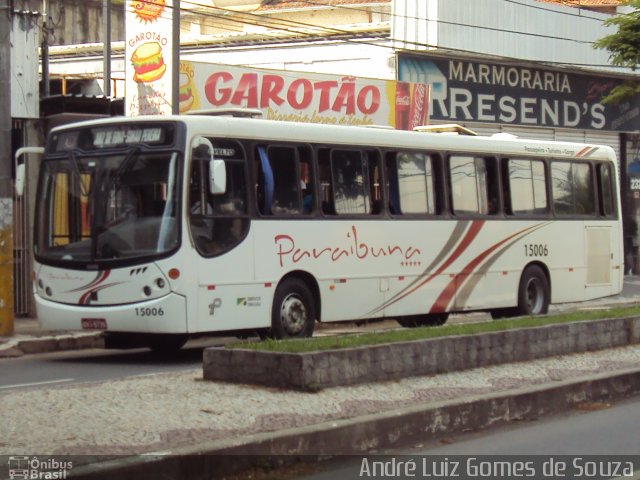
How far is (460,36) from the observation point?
1233 inches

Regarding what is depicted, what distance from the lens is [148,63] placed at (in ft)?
79.3

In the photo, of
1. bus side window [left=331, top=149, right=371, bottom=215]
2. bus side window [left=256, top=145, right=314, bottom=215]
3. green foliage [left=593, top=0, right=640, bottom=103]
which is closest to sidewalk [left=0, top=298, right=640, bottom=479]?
bus side window [left=256, top=145, right=314, bottom=215]

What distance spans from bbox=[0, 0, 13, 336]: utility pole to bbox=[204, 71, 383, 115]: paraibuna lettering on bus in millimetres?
9215

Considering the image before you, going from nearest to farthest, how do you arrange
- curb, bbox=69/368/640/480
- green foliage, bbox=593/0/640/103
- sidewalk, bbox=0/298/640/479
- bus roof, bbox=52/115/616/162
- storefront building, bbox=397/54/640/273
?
curb, bbox=69/368/640/480, sidewalk, bbox=0/298/640/479, bus roof, bbox=52/115/616/162, green foliage, bbox=593/0/640/103, storefront building, bbox=397/54/640/273

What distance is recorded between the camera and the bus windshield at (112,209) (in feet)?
45.5

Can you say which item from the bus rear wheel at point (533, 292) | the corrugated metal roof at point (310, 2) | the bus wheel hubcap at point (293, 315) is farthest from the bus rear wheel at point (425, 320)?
the corrugated metal roof at point (310, 2)

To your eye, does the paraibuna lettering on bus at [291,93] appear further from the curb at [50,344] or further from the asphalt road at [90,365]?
the curb at [50,344]

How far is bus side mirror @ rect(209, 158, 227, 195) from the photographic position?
1384 centimetres

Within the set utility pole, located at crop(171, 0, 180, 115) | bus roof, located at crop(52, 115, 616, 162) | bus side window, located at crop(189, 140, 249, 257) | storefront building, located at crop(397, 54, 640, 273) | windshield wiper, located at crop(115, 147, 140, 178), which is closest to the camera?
bus side window, located at crop(189, 140, 249, 257)

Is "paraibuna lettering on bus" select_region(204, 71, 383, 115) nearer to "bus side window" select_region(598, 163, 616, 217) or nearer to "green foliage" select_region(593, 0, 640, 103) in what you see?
"green foliage" select_region(593, 0, 640, 103)

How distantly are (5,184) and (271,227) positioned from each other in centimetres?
404

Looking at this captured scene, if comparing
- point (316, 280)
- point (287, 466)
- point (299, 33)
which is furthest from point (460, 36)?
point (287, 466)

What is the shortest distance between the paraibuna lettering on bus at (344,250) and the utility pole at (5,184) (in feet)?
13.3

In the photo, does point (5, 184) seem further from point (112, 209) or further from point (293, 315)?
point (293, 315)
